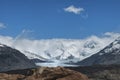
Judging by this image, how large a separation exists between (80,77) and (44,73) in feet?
20.1

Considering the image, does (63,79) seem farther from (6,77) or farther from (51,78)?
(6,77)

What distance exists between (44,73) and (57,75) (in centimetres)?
243

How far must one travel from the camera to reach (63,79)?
62.8 meters

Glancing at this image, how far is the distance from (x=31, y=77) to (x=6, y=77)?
7.16m

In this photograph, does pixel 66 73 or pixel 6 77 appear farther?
pixel 6 77

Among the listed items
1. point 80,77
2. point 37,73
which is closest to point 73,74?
point 80,77

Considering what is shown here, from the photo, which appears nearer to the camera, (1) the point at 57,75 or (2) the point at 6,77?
(1) the point at 57,75

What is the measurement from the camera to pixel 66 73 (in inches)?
2579

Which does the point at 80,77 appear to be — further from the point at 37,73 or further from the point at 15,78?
the point at 15,78

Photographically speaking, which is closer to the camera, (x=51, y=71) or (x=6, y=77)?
(x=51, y=71)

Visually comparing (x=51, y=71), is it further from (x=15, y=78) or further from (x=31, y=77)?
(x=15, y=78)

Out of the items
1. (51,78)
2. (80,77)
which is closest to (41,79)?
(51,78)

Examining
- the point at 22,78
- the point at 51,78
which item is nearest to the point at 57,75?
the point at 51,78

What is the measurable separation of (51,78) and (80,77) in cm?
457
